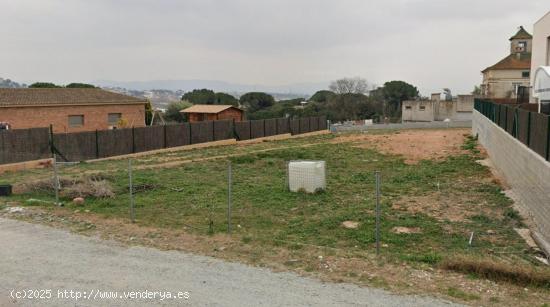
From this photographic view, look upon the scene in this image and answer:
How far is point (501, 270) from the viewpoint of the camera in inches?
324

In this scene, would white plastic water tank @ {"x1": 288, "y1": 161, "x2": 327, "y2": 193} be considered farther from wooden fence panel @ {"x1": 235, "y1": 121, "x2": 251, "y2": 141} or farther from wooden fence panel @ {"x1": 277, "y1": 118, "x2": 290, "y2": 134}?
wooden fence panel @ {"x1": 277, "y1": 118, "x2": 290, "y2": 134}

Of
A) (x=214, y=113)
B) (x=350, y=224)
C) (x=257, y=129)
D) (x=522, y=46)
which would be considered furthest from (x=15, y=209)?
(x=522, y=46)

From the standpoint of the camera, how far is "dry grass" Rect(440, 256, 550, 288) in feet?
26.2

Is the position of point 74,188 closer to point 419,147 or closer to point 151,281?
point 151,281

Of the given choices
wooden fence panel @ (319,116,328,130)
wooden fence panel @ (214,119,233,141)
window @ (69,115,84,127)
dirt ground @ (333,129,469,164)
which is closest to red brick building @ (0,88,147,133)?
window @ (69,115,84,127)

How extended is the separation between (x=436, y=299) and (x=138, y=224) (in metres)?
7.26

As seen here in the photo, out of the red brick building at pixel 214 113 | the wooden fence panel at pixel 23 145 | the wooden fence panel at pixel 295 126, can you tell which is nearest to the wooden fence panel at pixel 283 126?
the wooden fence panel at pixel 295 126

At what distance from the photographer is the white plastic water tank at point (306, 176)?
15758 millimetres

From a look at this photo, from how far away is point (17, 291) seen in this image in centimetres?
754

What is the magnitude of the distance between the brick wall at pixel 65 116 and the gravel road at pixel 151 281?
106 feet

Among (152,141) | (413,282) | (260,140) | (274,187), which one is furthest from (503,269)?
(260,140)

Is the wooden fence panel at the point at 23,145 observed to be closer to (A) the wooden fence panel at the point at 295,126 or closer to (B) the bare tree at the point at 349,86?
(A) the wooden fence panel at the point at 295,126

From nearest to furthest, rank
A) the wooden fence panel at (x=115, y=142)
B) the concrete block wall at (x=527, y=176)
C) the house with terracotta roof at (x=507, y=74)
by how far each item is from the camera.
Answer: the concrete block wall at (x=527, y=176) → the wooden fence panel at (x=115, y=142) → the house with terracotta roof at (x=507, y=74)

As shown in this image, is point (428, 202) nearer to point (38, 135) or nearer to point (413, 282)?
point (413, 282)
